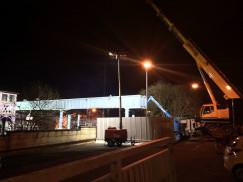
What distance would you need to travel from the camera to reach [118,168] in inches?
154

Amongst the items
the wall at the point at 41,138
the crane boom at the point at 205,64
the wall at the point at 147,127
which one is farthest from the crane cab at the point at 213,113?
the wall at the point at 41,138

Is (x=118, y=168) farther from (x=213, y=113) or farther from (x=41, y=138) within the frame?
(x=213, y=113)

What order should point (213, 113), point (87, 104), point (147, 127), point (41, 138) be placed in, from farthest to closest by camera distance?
point (87, 104) → point (147, 127) → point (213, 113) → point (41, 138)

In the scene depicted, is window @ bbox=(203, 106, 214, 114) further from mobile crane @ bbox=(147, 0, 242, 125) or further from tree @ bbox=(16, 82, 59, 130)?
tree @ bbox=(16, 82, 59, 130)

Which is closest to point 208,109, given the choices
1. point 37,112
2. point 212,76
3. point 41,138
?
point 212,76

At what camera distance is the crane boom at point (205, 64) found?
2216 centimetres

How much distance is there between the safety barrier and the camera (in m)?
2.70

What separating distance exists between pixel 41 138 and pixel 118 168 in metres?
23.2

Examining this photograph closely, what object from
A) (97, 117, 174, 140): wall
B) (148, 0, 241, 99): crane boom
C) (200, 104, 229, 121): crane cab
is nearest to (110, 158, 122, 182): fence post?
(148, 0, 241, 99): crane boom

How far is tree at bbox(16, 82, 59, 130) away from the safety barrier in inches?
880

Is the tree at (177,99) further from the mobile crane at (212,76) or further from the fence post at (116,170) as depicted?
the fence post at (116,170)

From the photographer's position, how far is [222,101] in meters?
27.9

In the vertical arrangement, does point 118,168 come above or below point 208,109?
below

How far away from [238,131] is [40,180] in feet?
63.5
